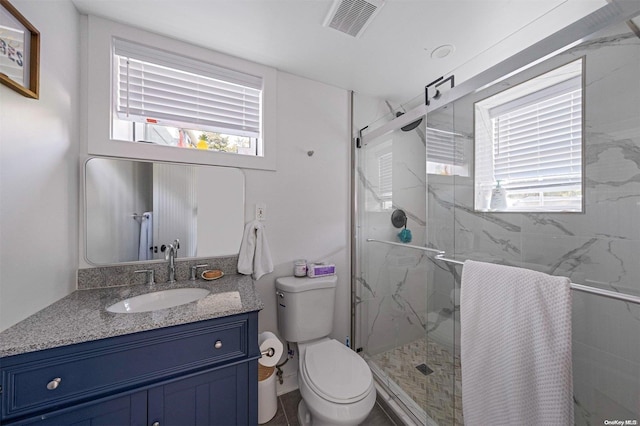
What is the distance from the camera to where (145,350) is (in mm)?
880

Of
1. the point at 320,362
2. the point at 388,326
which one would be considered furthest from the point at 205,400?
the point at 388,326

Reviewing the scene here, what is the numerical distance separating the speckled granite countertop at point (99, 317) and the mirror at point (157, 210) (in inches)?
9.6

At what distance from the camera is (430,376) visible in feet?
4.86

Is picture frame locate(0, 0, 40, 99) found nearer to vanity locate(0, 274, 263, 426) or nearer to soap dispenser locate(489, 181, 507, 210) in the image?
vanity locate(0, 274, 263, 426)

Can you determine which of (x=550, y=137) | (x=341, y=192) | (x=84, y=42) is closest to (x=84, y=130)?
(x=84, y=42)

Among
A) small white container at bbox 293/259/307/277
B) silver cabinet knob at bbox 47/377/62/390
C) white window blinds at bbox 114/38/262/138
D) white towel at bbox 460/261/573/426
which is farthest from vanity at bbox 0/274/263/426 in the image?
white window blinds at bbox 114/38/262/138

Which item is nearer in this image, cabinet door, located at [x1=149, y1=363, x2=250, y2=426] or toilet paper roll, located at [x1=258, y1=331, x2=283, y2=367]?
cabinet door, located at [x1=149, y1=363, x2=250, y2=426]

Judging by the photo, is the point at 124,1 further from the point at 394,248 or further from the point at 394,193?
the point at 394,248

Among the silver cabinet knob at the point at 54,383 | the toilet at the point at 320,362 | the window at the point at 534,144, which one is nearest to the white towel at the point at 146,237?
the silver cabinet knob at the point at 54,383

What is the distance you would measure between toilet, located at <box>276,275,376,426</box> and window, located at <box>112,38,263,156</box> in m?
1.05

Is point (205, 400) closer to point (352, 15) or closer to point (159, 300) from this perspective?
point (159, 300)

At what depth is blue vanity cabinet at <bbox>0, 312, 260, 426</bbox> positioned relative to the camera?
0.75 metres

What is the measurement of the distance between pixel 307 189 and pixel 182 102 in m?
0.99

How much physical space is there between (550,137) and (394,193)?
927 millimetres
